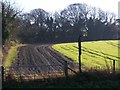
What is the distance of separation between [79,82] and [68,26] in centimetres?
8787

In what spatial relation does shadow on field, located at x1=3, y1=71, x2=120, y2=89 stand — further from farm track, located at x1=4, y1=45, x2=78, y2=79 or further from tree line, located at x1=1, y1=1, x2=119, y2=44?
tree line, located at x1=1, y1=1, x2=119, y2=44

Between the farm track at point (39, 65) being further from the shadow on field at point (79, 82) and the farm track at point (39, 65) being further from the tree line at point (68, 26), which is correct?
the tree line at point (68, 26)

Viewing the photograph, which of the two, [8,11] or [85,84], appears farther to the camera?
[8,11]

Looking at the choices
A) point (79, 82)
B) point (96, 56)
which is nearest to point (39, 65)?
point (79, 82)

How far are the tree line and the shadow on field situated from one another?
70691mm

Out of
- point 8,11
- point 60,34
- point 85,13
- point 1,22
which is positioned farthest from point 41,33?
point 1,22

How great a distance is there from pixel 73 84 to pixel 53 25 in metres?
88.4

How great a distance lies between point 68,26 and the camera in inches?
4107

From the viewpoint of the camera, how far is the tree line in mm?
96812

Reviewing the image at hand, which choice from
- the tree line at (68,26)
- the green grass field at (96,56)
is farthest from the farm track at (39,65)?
the tree line at (68,26)

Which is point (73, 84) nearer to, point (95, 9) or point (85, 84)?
point (85, 84)

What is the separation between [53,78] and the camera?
669 inches

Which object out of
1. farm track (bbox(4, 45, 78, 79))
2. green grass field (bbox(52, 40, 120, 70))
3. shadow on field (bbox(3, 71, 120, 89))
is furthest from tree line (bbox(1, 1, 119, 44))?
shadow on field (bbox(3, 71, 120, 89))

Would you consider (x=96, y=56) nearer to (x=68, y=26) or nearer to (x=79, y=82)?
(x=79, y=82)
